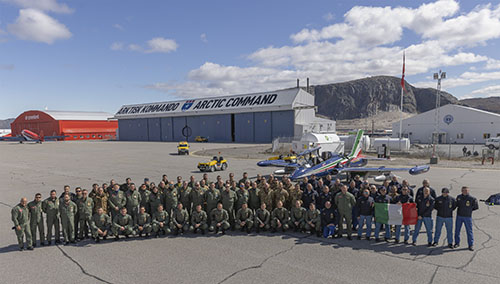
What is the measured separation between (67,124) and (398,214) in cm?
8702

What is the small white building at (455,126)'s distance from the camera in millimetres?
49031

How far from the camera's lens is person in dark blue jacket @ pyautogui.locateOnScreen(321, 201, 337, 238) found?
8234 mm

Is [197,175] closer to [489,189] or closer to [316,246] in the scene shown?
[316,246]

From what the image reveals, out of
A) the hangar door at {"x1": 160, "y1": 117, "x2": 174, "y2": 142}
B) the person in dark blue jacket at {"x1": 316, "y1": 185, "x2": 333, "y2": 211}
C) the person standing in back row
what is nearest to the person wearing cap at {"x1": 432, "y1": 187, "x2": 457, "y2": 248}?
the person in dark blue jacket at {"x1": 316, "y1": 185, "x2": 333, "y2": 211}

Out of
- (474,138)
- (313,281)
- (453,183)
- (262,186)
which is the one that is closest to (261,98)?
(474,138)

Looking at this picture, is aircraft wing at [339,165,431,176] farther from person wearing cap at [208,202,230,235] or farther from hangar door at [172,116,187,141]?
hangar door at [172,116,187,141]

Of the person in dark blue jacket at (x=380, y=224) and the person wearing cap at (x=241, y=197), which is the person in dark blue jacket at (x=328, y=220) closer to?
the person in dark blue jacket at (x=380, y=224)

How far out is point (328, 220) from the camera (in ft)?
27.3

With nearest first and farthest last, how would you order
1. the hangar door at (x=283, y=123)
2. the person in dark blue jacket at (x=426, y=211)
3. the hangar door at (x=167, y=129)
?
the person in dark blue jacket at (x=426, y=211) < the hangar door at (x=283, y=123) < the hangar door at (x=167, y=129)

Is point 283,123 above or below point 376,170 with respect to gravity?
above

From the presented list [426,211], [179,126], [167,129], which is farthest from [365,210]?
[167,129]

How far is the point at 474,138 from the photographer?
50.3 m

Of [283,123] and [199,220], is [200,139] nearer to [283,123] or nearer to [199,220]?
[283,123]

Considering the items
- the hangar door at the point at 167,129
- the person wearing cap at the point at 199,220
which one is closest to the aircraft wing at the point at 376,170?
the person wearing cap at the point at 199,220
